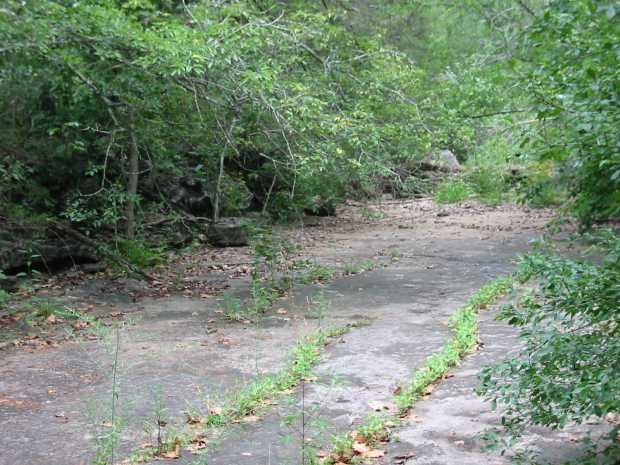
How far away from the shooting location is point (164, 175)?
1261cm

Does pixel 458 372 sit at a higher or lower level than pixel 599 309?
lower

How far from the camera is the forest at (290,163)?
10.2 ft

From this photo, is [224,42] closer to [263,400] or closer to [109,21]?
Answer: [109,21]

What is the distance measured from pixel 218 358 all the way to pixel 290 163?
348 cm

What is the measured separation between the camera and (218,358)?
232 inches

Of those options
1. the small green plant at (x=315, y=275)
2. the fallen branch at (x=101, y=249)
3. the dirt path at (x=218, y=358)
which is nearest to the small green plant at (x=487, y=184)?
the dirt path at (x=218, y=358)

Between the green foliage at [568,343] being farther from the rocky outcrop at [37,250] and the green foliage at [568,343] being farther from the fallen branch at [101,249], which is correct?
the rocky outcrop at [37,250]

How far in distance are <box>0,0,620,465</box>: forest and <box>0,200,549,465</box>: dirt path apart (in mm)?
120

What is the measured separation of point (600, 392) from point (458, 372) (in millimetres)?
2560

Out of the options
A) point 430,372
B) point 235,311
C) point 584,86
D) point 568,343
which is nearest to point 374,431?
point 430,372

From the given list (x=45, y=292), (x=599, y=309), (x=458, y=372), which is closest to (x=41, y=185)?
(x=45, y=292)

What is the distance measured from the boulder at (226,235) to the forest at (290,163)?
0.24 ft

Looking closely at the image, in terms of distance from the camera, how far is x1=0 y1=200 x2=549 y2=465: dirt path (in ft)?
13.6

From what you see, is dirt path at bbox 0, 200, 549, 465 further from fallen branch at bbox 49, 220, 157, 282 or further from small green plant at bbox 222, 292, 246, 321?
fallen branch at bbox 49, 220, 157, 282
